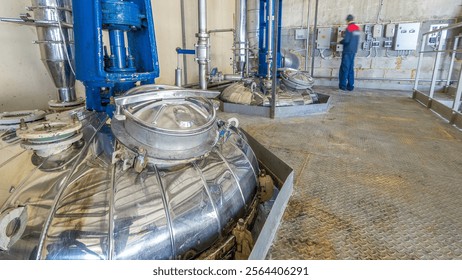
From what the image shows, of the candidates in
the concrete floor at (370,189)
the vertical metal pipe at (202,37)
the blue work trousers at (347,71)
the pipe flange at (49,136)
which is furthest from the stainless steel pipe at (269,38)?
the pipe flange at (49,136)

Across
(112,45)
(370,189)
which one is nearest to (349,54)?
(370,189)

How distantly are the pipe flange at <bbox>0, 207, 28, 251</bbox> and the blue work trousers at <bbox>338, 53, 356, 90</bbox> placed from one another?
15.5ft

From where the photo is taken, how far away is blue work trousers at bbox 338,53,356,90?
443cm

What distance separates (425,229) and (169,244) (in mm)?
988

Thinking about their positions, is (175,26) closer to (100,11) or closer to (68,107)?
(68,107)

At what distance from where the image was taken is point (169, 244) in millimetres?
835

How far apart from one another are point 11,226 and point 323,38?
5.66 meters

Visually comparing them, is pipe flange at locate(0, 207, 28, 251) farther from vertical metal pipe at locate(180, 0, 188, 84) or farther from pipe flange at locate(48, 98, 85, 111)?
vertical metal pipe at locate(180, 0, 188, 84)

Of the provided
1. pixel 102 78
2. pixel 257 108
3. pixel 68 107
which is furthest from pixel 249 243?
pixel 257 108

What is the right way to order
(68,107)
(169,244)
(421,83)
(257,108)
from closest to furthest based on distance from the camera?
(169,244) < (68,107) < (257,108) < (421,83)

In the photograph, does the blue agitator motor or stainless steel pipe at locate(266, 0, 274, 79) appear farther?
stainless steel pipe at locate(266, 0, 274, 79)

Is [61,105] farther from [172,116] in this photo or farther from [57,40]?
[172,116]

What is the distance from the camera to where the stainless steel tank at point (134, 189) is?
0.75 m

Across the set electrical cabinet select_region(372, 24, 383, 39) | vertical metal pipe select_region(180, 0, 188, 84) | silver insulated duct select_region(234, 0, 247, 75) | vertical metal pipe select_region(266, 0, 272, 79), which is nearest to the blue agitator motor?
vertical metal pipe select_region(266, 0, 272, 79)
